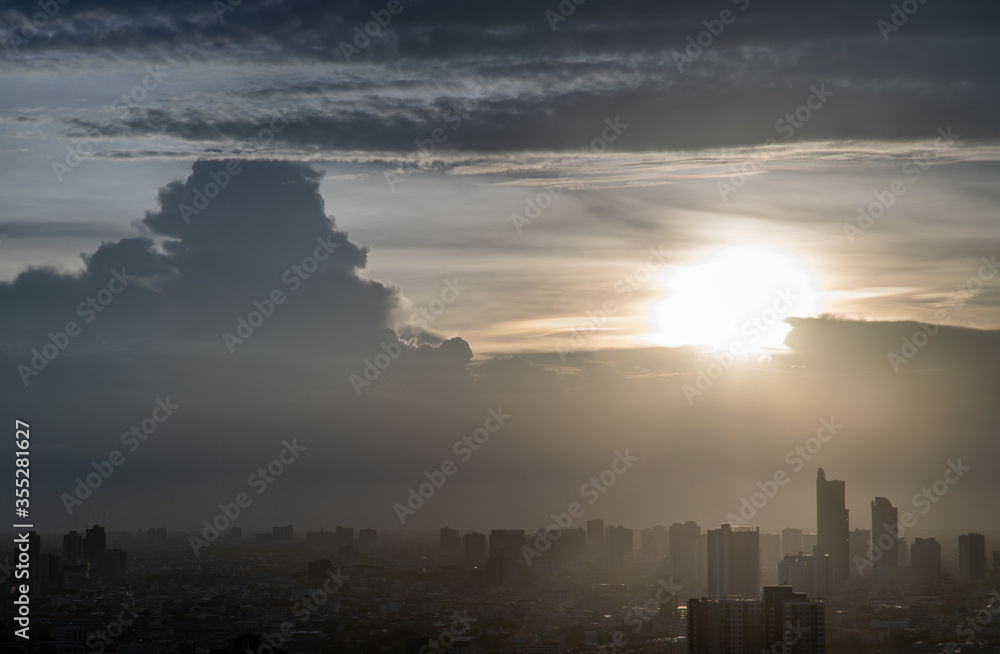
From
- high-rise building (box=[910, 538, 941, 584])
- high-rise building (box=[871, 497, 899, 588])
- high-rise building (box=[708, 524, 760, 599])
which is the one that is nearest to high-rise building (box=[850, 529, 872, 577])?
high-rise building (box=[871, 497, 899, 588])

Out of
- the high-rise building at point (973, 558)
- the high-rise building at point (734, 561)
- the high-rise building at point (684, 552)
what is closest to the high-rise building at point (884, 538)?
the high-rise building at point (973, 558)

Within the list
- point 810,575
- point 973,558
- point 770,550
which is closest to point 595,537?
point 770,550

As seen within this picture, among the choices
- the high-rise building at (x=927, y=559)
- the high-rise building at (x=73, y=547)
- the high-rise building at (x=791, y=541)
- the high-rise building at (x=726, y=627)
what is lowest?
the high-rise building at (x=726, y=627)

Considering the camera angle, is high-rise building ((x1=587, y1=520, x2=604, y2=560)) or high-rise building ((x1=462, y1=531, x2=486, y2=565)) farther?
high-rise building ((x1=587, y1=520, x2=604, y2=560))

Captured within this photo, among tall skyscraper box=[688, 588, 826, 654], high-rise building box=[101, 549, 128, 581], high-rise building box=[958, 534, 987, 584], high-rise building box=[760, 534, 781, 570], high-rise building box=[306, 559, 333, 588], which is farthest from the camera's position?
high-rise building box=[760, 534, 781, 570]

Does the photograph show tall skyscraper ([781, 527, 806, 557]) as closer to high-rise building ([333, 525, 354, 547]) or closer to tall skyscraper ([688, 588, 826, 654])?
high-rise building ([333, 525, 354, 547])

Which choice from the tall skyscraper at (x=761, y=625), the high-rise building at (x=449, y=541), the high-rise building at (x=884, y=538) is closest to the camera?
the tall skyscraper at (x=761, y=625)

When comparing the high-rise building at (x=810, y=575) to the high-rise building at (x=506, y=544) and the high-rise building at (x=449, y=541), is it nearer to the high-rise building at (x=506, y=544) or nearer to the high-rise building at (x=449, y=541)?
the high-rise building at (x=506, y=544)
